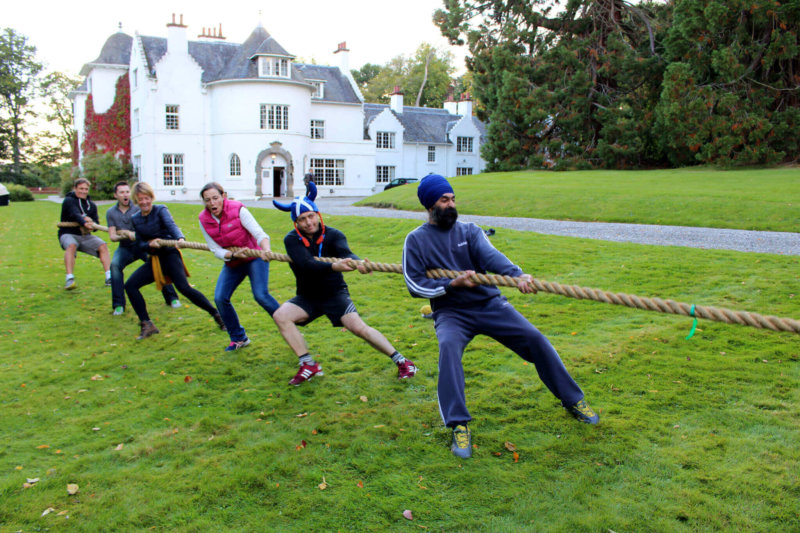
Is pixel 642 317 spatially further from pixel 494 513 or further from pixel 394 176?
pixel 394 176

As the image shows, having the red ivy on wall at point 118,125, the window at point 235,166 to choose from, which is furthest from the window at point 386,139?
the red ivy on wall at point 118,125

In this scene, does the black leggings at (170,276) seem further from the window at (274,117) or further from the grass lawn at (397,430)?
the window at (274,117)

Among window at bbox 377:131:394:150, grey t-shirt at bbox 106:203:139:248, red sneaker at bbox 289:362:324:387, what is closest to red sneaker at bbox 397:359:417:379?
red sneaker at bbox 289:362:324:387

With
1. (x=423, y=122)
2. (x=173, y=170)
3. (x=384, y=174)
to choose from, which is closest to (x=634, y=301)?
(x=173, y=170)

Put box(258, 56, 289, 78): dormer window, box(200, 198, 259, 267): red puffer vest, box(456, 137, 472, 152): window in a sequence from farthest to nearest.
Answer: box(456, 137, 472, 152): window < box(258, 56, 289, 78): dormer window < box(200, 198, 259, 267): red puffer vest

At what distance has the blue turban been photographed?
16.2ft

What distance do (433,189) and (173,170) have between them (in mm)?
42897

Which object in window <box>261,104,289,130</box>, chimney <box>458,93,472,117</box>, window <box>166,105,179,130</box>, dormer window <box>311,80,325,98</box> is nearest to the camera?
window <box>261,104,289,130</box>

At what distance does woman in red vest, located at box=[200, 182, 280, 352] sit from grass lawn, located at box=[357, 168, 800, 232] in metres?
13.7

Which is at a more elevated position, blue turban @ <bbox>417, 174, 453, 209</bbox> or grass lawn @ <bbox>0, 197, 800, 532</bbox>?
blue turban @ <bbox>417, 174, 453, 209</bbox>

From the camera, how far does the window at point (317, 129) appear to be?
48.4 meters

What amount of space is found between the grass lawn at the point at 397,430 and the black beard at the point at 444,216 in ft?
5.63

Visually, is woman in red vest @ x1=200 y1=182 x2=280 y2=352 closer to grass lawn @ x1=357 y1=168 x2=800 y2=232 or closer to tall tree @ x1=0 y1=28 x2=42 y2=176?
grass lawn @ x1=357 y1=168 x2=800 y2=232

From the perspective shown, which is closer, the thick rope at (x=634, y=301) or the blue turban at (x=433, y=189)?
the thick rope at (x=634, y=301)
